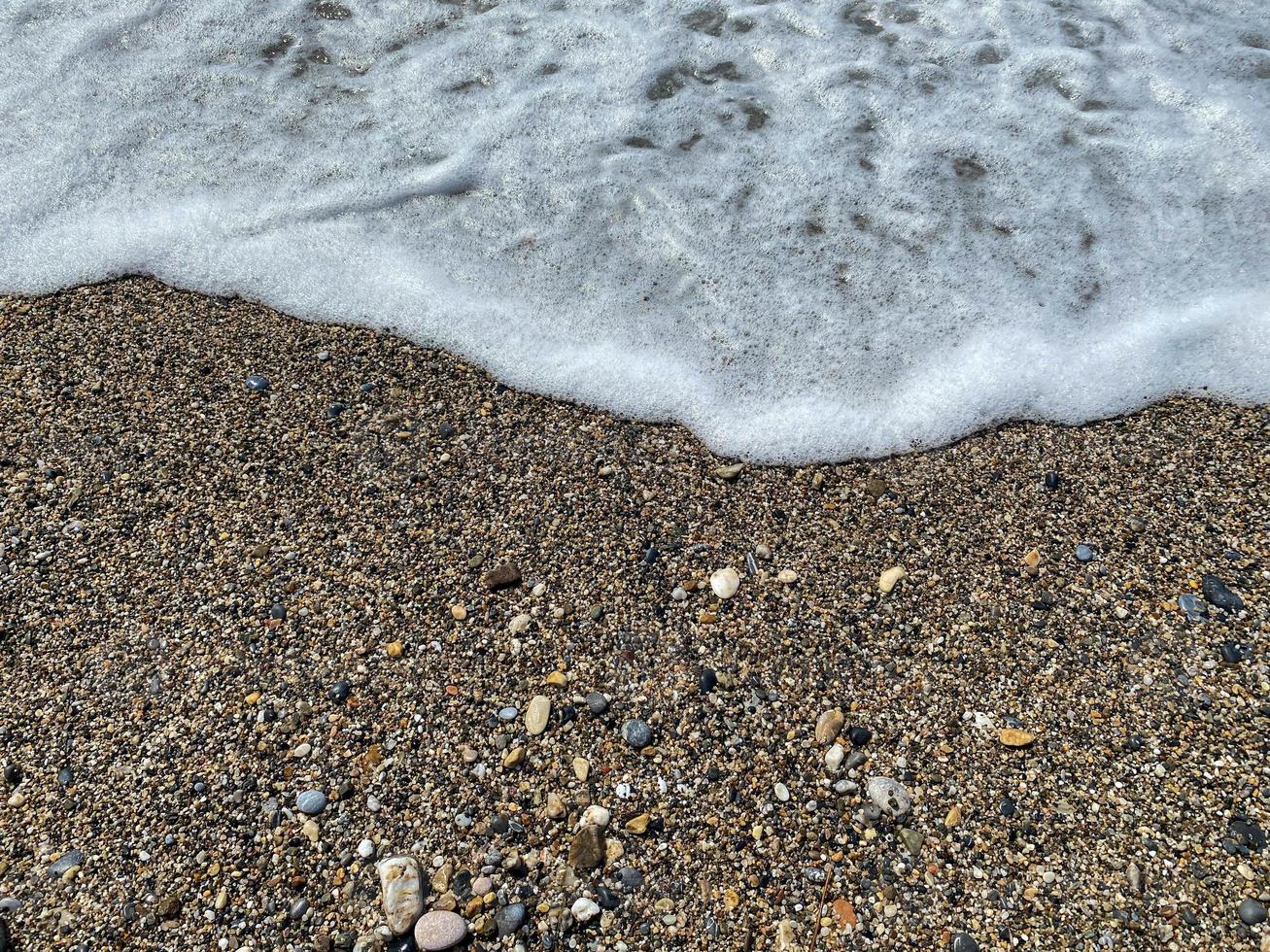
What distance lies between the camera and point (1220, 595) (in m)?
2.31

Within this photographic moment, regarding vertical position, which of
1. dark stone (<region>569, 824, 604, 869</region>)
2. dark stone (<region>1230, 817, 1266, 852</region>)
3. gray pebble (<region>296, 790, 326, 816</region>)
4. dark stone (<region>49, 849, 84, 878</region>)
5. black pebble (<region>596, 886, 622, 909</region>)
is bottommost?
dark stone (<region>1230, 817, 1266, 852</region>)

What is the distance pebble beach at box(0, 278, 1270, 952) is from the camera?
6.07 feet

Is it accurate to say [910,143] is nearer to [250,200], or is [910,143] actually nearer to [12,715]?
[250,200]

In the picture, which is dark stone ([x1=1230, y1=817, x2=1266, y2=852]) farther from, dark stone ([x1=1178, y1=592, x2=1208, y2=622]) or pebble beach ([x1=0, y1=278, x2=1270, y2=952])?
dark stone ([x1=1178, y1=592, x2=1208, y2=622])

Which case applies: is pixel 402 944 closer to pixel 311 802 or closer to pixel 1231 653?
pixel 311 802

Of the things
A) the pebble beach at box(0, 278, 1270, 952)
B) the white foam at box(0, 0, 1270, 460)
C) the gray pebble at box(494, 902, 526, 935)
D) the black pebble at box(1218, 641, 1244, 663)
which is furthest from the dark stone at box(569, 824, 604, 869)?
the black pebble at box(1218, 641, 1244, 663)

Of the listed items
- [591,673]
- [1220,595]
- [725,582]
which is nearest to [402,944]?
[591,673]

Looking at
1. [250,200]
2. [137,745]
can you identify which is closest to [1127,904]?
[137,745]

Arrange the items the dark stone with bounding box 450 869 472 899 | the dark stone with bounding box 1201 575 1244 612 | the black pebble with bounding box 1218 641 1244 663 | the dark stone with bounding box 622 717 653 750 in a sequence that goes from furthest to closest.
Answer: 1. the dark stone with bounding box 1201 575 1244 612
2. the black pebble with bounding box 1218 641 1244 663
3. the dark stone with bounding box 622 717 653 750
4. the dark stone with bounding box 450 869 472 899

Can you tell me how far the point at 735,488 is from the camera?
264cm

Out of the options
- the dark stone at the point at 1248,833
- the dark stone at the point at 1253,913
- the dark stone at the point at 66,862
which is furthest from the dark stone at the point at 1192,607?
the dark stone at the point at 66,862

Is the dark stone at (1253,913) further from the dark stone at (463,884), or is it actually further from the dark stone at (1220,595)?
the dark stone at (463,884)

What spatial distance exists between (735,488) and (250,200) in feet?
7.71

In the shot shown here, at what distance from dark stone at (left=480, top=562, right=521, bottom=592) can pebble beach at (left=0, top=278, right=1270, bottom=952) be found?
0.04 feet
